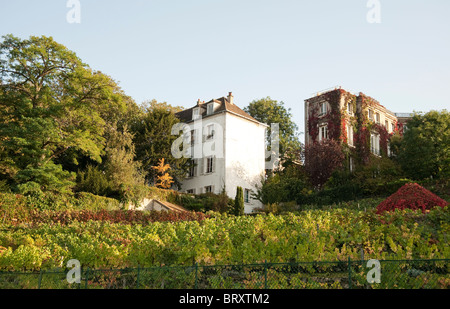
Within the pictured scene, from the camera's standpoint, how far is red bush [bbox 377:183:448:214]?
65.1 feet

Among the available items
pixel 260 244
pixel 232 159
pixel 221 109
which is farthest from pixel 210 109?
pixel 260 244

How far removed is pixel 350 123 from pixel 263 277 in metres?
34.8

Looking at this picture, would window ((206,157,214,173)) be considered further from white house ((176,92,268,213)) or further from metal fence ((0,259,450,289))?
metal fence ((0,259,450,289))

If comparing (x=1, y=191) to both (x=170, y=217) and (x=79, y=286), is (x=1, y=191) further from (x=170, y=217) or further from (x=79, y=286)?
(x=79, y=286)

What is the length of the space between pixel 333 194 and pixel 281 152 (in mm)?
13311

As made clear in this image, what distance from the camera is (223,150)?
39.8 meters

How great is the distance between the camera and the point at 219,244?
47.9ft

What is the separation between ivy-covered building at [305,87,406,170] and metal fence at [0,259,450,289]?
103 ft

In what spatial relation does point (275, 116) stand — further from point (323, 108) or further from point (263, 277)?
point (263, 277)

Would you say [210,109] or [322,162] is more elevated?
[210,109]

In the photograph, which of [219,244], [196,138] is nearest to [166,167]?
[196,138]

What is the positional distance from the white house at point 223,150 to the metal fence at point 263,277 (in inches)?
1043

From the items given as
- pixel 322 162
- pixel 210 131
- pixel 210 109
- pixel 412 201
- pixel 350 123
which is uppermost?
pixel 210 109
